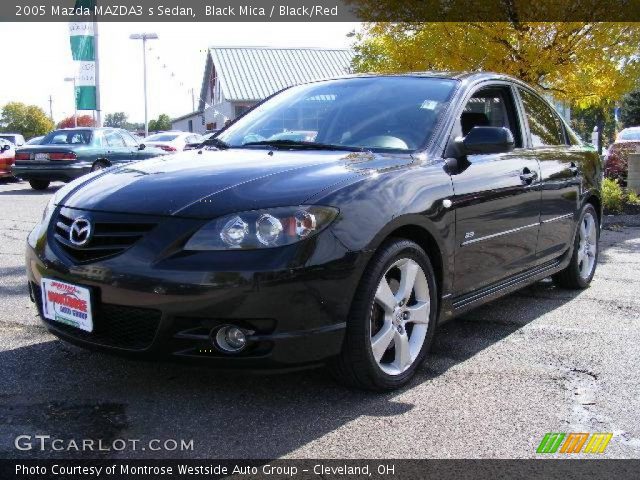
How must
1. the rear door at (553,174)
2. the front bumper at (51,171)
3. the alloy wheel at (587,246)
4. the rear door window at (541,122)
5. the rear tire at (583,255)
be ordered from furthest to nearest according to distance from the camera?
→ the front bumper at (51,171)
the alloy wheel at (587,246)
the rear tire at (583,255)
the rear door window at (541,122)
the rear door at (553,174)

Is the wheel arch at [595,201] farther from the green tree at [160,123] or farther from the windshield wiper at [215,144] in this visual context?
the green tree at [160,123]

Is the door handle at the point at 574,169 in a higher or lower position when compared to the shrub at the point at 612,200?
higher

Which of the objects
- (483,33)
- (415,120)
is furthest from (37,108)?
(415,120)

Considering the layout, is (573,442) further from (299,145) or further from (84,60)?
(84,60)

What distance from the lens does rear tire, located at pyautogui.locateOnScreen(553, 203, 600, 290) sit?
18.1ft

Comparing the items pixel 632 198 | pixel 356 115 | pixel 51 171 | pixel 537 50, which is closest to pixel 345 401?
pixel 356 115

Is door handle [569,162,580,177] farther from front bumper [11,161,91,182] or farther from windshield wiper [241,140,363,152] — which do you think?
front bumper [11,161,91,182]

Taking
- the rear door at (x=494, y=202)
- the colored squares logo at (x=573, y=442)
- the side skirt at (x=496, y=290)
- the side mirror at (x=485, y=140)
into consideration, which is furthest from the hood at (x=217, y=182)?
the colored squares logo at (x=573, y=442)

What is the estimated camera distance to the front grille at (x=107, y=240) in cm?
296

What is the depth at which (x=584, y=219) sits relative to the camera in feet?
18.6

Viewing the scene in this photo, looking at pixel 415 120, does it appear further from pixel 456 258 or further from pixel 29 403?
pixel 29 403

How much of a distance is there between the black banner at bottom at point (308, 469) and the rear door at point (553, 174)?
2.21 meters

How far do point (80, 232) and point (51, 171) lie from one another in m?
13.2

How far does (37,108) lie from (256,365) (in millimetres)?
75089
